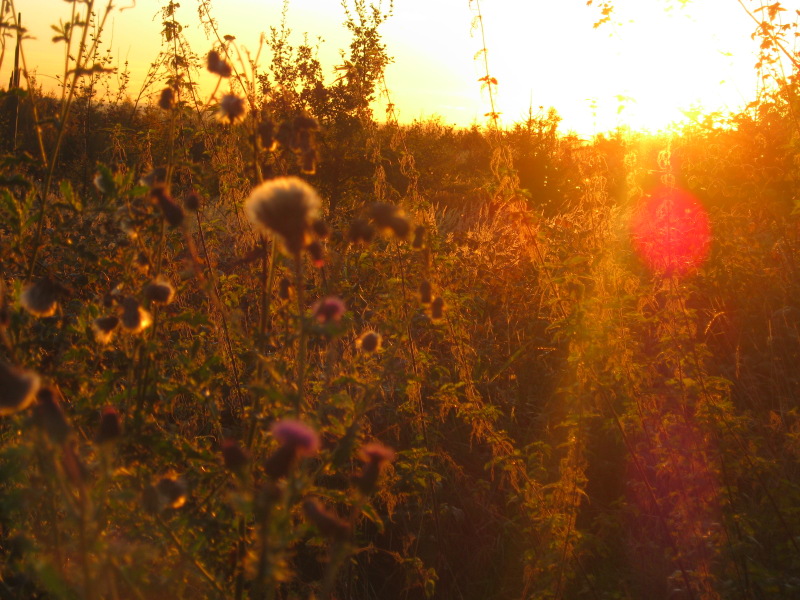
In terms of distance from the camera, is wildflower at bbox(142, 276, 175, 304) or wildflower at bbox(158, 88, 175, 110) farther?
wildflower at bbox(158, 88, 175, 110)

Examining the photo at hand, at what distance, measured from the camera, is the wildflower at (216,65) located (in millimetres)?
2110

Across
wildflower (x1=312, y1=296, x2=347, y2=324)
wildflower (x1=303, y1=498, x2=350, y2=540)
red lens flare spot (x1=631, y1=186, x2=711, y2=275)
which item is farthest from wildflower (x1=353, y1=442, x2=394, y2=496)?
red lens flare spot (x1=631, y1=186, x2=711, y2=275)

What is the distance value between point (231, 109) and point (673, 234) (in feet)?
6.21

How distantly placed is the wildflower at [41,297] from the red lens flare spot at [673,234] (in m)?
2.17

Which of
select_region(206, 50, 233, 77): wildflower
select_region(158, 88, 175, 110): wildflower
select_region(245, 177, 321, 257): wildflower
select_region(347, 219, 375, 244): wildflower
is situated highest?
select_region(206, 50, 233, 77): wildflower

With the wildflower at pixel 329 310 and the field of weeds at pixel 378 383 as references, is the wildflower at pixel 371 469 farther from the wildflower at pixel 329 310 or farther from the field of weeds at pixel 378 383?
the wildflower at pixel 329 310

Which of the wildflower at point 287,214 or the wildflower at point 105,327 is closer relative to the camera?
the wildflower at point 287,214

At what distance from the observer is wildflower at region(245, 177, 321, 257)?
137 cm

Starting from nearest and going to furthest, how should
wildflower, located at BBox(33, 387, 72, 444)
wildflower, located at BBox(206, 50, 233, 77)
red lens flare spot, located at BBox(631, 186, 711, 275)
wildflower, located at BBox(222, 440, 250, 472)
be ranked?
wildflower, located at BBox(33, 387, 72, 444), wildflower, located at BBox(222, 440, 250, 472), wildflower, located at BBox(206, 50, 233, 77), red lens flare spot, located at BBox(631, 186, 711, 275)

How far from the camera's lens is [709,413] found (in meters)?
2.65

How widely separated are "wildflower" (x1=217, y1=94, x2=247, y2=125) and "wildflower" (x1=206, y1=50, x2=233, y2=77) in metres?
0.21

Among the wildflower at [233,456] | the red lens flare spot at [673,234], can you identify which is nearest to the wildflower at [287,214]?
the wildflower at [233,456]

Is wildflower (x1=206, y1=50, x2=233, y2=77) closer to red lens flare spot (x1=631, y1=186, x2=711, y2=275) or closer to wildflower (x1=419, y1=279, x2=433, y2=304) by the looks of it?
wildflower (x1=419, y1=279, x2=433, y2=304)

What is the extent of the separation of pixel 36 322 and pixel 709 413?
2337 mm
